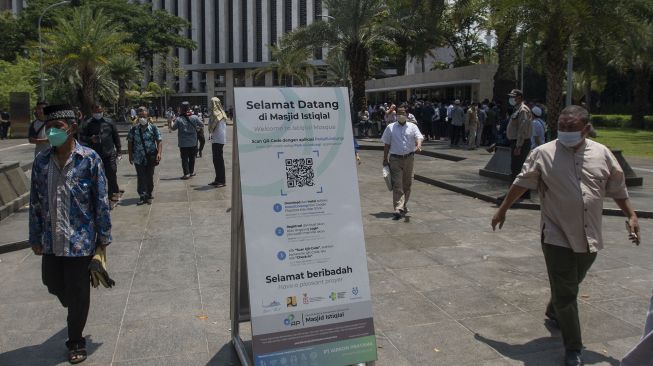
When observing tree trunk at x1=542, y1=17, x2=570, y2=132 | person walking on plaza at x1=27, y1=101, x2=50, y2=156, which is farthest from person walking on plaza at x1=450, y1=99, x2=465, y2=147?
person walking on plaza at x1=27, y1=101, x2=50, y2=156

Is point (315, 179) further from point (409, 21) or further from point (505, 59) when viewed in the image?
point (409, 21)

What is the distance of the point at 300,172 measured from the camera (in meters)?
3.99

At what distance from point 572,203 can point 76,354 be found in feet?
12.2

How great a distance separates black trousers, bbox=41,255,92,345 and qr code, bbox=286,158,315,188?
1.62 metres

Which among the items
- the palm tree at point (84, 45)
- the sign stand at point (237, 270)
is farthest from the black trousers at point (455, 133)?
the sign stand at point (237, 270)

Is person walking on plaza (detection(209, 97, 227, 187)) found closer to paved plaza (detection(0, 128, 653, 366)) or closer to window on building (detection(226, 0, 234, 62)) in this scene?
paved plaza (detection(0, 128, 653, 366))

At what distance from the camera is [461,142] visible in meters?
24.8

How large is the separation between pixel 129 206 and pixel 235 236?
7103mm

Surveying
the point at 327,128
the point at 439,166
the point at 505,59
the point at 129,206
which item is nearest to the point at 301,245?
the point at 327,128

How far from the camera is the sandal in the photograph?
14.4 ft

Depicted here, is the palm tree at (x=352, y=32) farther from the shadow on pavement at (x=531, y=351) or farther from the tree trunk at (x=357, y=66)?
the shadow on pavement at (x=531, y=351)

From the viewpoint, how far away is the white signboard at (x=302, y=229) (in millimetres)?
3834

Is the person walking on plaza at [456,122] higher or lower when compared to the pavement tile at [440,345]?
higher

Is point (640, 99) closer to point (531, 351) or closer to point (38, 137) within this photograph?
point (38, 137)
